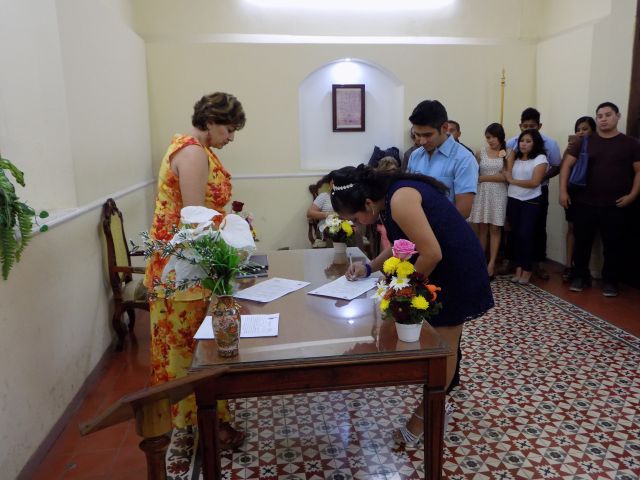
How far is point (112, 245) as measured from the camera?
127 inches

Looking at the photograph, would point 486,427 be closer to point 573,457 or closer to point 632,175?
point 573,457

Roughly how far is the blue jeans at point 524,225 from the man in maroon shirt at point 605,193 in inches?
11.2

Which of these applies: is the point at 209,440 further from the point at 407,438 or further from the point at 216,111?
the point at 216,111

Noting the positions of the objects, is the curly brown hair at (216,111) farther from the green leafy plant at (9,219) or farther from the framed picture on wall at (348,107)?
the framed picture on wall at (348,107)

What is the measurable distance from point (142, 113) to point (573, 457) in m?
4.44

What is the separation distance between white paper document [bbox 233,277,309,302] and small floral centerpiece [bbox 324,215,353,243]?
43 centimetres

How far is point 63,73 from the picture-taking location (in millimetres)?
2711

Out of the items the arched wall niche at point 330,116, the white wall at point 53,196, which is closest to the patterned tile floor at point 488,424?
the white wall at point 53,196

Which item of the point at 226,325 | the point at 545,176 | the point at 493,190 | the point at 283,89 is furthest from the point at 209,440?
the point at 283,89

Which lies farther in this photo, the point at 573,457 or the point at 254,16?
the point at 254,16

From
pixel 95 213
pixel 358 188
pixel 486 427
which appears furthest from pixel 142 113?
pixel 486 427

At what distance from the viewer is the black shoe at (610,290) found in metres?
4.24

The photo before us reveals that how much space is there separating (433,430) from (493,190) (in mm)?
3557

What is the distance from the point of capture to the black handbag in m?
4.29
